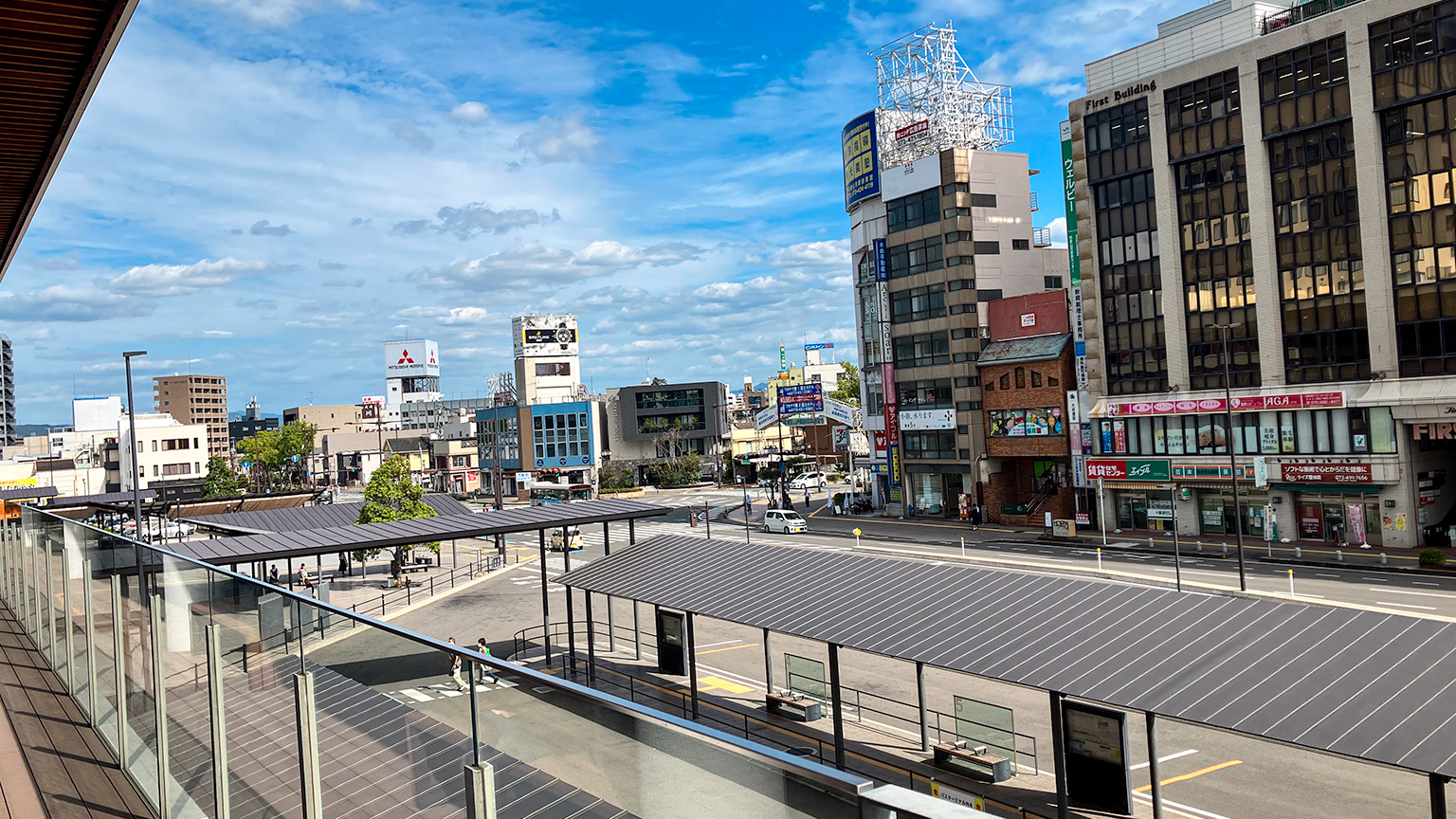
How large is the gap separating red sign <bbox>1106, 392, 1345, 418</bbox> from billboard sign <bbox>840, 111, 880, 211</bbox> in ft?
86.8

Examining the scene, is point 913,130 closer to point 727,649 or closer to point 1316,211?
point 1316,211

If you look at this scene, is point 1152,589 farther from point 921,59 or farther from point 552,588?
point 921,59

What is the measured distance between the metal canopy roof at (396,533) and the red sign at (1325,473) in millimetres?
33389

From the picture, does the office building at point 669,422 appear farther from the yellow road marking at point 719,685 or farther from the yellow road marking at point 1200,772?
the yellow road marking at point 1200,772

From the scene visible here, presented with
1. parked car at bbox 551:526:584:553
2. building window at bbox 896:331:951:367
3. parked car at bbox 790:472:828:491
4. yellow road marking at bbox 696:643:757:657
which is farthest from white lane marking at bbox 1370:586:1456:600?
parked car at bbox 790:472:828:491

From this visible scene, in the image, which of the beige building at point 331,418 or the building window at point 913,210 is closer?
the building window at point 913,210

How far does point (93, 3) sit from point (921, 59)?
243 feet

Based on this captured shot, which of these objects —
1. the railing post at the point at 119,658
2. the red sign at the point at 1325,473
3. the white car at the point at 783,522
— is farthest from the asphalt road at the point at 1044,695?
the railing post at the point at 119,658

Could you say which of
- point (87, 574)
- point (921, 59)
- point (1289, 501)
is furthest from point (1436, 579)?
point (921, 59)

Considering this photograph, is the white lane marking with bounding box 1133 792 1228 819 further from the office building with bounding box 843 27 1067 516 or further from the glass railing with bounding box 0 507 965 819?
the office building with bounding box 843 27 1067 516

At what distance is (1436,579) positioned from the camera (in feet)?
125

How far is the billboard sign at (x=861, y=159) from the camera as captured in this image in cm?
7300

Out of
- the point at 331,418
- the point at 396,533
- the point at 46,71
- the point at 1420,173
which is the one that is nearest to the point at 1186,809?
the point at 46,71

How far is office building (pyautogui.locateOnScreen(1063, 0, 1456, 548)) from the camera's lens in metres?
43.9
